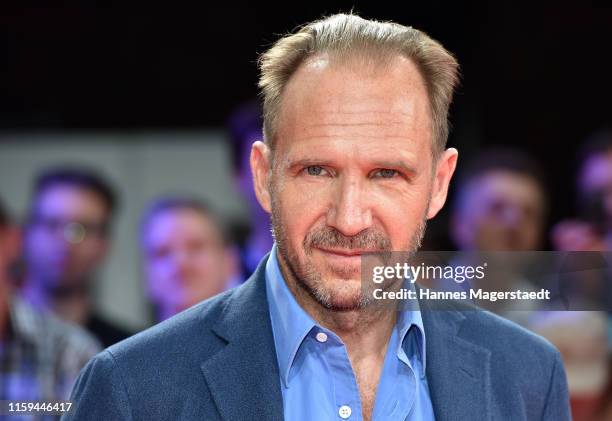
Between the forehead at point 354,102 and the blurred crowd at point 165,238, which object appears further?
the blurred crowd at point 165,238

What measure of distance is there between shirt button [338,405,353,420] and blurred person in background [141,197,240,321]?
1.20 metres

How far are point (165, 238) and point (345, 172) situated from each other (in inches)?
55.1

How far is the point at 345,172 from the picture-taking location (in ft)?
4.45

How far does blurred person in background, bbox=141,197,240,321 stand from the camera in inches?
102

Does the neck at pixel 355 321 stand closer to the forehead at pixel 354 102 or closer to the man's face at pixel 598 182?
the forehead at pixel 354 102

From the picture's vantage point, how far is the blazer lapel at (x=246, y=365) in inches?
52.6

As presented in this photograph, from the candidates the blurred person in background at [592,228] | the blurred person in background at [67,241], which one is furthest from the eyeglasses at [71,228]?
the blurred person in background at [592,228]

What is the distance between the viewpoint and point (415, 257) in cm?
145

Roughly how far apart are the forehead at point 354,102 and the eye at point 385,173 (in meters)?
0.04

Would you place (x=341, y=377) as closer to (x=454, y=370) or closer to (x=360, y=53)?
(x=454, y=370)

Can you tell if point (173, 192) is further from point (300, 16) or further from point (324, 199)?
point (324, 199)

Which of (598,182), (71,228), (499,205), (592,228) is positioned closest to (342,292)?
(592,228)

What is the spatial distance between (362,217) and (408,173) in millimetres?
121

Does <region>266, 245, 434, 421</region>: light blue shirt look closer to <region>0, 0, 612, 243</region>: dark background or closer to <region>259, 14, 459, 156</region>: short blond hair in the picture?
<region>259, 14, 459, 156</region>: short blond hair
